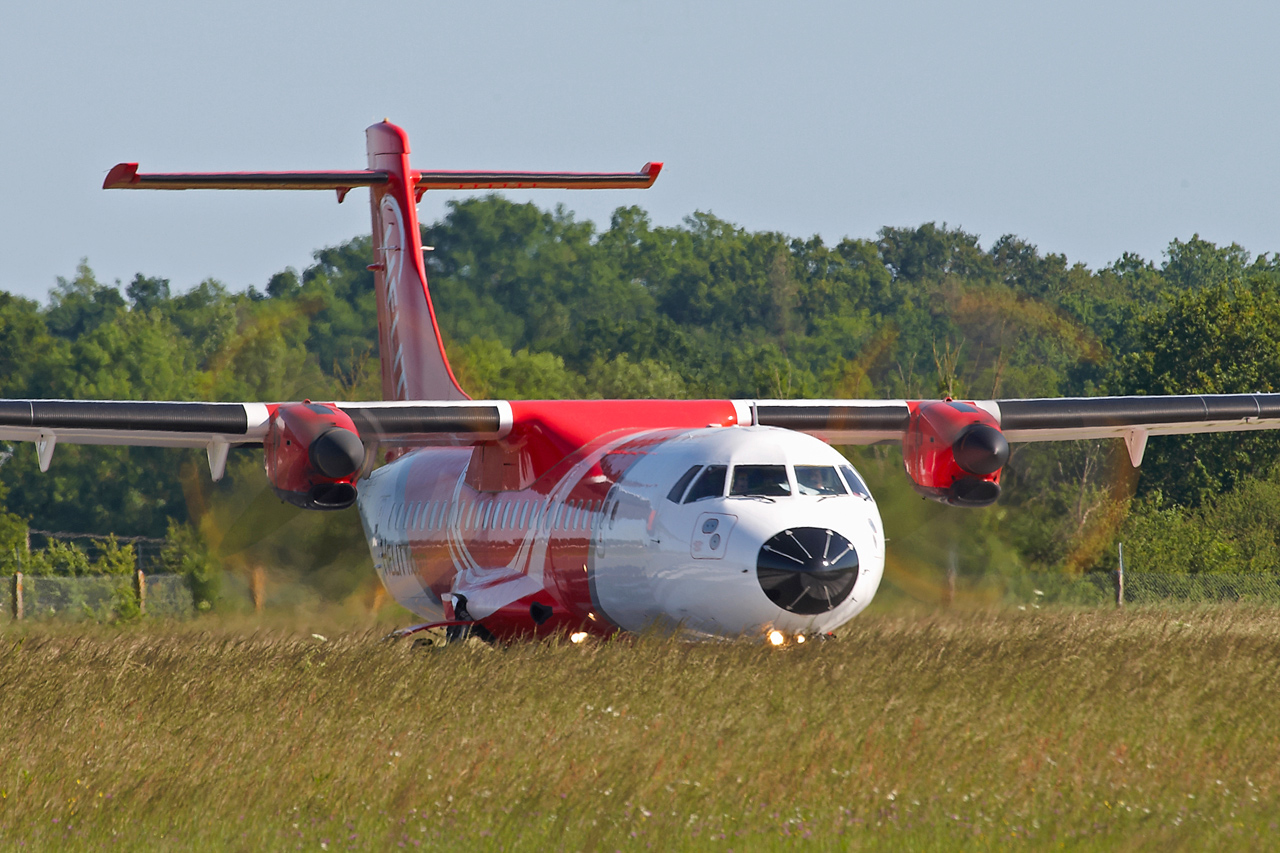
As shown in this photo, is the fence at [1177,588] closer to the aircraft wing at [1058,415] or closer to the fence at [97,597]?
the aircraft wing at [1058,415]

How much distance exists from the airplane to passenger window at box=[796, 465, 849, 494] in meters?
0.02

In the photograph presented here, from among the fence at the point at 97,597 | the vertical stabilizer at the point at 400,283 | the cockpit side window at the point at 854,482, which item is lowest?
the fence at the point at 97,597

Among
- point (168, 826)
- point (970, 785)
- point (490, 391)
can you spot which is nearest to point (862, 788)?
point (970, 785)

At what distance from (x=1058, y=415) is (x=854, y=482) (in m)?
4.91

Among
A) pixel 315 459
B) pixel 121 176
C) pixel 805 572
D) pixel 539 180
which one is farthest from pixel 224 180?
pixel 805 572

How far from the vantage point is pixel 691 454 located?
13648 mm

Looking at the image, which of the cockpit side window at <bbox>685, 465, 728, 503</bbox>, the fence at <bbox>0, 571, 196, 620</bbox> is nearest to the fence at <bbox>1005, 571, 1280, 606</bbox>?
the cockpit side window at <bbox>685, 465, 728, 503</bbox>

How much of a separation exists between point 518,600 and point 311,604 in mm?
5690

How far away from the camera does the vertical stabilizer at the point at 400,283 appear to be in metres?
20.5

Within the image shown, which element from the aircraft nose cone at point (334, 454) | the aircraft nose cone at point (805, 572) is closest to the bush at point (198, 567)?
the aircraft nose cone at point (334, 454)

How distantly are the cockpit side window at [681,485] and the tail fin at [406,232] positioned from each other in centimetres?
678

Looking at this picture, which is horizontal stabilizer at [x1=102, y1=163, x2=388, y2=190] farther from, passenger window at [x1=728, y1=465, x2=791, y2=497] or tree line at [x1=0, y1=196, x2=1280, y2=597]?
passenger window at [x1=728, y1=465, x2=791, y2=497]

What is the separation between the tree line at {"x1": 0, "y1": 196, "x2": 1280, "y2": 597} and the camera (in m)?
22.4

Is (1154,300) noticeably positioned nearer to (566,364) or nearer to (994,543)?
(566,364)
